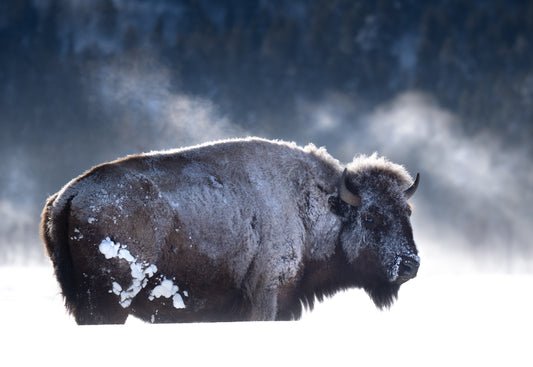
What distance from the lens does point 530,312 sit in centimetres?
459

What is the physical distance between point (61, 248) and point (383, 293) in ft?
11.8

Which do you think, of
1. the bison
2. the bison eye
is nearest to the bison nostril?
the bison

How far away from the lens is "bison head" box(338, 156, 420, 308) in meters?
6.33

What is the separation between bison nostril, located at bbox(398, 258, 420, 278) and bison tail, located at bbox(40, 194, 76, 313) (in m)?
3.33

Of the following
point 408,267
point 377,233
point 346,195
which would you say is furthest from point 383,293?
point 346,195

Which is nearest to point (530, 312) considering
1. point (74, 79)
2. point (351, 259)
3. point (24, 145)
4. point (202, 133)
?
point (351, 259)

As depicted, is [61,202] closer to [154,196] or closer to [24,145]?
[154,196]

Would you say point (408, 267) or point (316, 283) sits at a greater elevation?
point (408, 267)

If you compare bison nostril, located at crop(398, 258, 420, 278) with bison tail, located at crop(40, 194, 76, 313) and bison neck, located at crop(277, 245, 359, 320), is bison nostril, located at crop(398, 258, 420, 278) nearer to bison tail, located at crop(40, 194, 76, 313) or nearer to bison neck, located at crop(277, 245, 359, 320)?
bison neck, located at crop(277, 245, 359, 320)

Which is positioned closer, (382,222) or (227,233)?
(227,233)

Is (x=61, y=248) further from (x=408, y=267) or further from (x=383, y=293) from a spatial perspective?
(x=383, y=293)

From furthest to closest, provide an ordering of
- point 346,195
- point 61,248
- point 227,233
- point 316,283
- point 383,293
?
point 383,293, point 346,195, point 316,283, point 227,233, point 61,248

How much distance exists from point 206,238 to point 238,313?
829mm

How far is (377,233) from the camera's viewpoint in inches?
256
